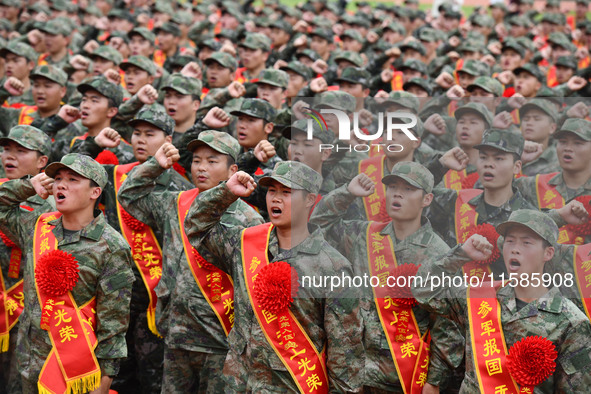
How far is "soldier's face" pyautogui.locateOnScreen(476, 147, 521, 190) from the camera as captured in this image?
6.67 meters

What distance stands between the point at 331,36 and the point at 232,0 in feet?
13.8

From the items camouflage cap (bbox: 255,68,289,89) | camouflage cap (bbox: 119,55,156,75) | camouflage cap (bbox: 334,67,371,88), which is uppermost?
camouflage cap (bbox: 334,67,371,88)

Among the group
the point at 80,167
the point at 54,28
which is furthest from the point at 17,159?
the point at 54,28

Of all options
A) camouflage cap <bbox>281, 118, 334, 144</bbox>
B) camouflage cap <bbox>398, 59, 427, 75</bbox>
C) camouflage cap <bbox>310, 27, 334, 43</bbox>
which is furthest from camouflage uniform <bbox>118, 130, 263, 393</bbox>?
camouflage cap <bbox>310, 27, 334, 43</bbox>

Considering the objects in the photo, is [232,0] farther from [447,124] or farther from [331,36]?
[447,124]

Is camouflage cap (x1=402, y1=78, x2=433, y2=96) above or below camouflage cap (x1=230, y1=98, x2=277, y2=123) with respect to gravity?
above

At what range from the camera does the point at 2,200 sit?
632 cm

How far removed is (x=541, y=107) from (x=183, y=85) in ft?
12.6

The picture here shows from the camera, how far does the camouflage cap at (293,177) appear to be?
5.36m

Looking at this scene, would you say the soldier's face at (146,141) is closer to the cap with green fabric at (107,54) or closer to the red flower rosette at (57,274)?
the red flower rosette at (57,274)

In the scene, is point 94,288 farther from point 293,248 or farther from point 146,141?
point 146,141

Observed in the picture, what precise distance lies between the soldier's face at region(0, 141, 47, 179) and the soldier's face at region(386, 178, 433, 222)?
10.6ft

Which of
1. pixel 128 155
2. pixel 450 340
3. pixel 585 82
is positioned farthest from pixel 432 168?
pixel 585 82

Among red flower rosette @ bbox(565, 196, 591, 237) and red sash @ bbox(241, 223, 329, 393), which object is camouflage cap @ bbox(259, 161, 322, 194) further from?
red flower rosette @ bbox(565, 196, 591, 237)
